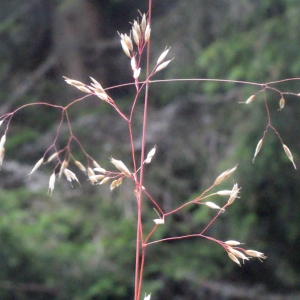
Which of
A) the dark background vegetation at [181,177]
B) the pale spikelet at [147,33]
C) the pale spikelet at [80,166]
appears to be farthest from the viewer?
the dark background vegetation at [181,177]

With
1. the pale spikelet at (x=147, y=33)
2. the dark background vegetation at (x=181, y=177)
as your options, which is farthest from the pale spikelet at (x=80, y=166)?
the dark background vegetation at (x=181, y=177)

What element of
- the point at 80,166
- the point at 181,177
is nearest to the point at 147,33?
the point at 80,166

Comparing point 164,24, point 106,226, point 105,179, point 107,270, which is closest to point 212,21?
point 164,24

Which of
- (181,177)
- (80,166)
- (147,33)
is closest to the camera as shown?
(147,33)

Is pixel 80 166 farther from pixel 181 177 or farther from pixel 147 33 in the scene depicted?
pixel 181 177

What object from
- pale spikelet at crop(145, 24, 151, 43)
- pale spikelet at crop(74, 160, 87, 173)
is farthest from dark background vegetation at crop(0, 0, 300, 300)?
A: pale spikelet at crop(145, 24, 151, 43)

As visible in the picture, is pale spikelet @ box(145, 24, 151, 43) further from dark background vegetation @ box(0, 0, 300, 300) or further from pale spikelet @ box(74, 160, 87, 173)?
dark background vegetation @ box(0, 0, 300, 300)

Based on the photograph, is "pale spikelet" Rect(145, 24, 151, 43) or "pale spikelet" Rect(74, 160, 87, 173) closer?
"pale spikelet" Rect(145, 24, 151, 43)

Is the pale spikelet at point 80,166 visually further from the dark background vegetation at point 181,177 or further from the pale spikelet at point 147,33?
the dark background vegetation at point 181,177
